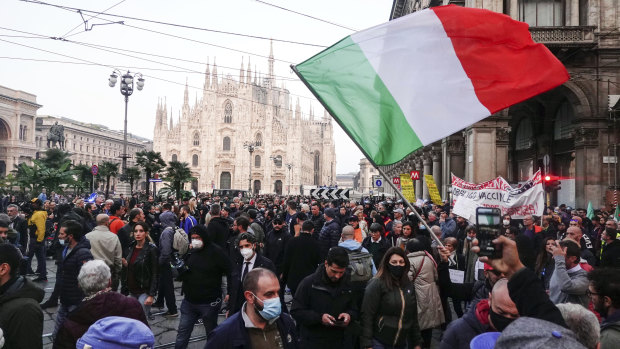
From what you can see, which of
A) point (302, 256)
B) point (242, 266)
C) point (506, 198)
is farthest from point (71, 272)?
point (506, 198)

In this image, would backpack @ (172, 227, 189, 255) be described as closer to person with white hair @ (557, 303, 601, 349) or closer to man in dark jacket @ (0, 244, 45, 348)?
man in dark jacket @ (0, 244, 45, 348)

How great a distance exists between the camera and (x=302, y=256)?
5238 mm

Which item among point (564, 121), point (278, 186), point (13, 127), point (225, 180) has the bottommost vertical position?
point (278, 186)

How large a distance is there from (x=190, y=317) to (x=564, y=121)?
17.9m

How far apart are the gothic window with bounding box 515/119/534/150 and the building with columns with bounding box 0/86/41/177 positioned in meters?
46.4

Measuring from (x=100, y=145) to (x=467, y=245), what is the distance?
80.5 m

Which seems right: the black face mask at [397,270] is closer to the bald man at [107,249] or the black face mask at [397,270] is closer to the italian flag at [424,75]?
the italian flag at [424,75]

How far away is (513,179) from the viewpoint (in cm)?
2162

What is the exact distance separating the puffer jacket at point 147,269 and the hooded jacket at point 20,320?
2167 millimetres

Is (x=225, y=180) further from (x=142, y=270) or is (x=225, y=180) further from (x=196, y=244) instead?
(x=196, y=244)

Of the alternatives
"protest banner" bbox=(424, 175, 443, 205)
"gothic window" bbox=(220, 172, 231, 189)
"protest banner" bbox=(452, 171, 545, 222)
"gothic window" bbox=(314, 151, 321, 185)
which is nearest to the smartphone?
"protest banner" bbox=(452, 171, 545, 222)

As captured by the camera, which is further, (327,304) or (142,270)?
(142,270)

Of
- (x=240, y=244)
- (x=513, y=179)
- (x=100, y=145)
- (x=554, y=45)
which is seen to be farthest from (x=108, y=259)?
(x=100, y=145)

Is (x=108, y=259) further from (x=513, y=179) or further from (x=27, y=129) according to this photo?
(x=27, y=129)
